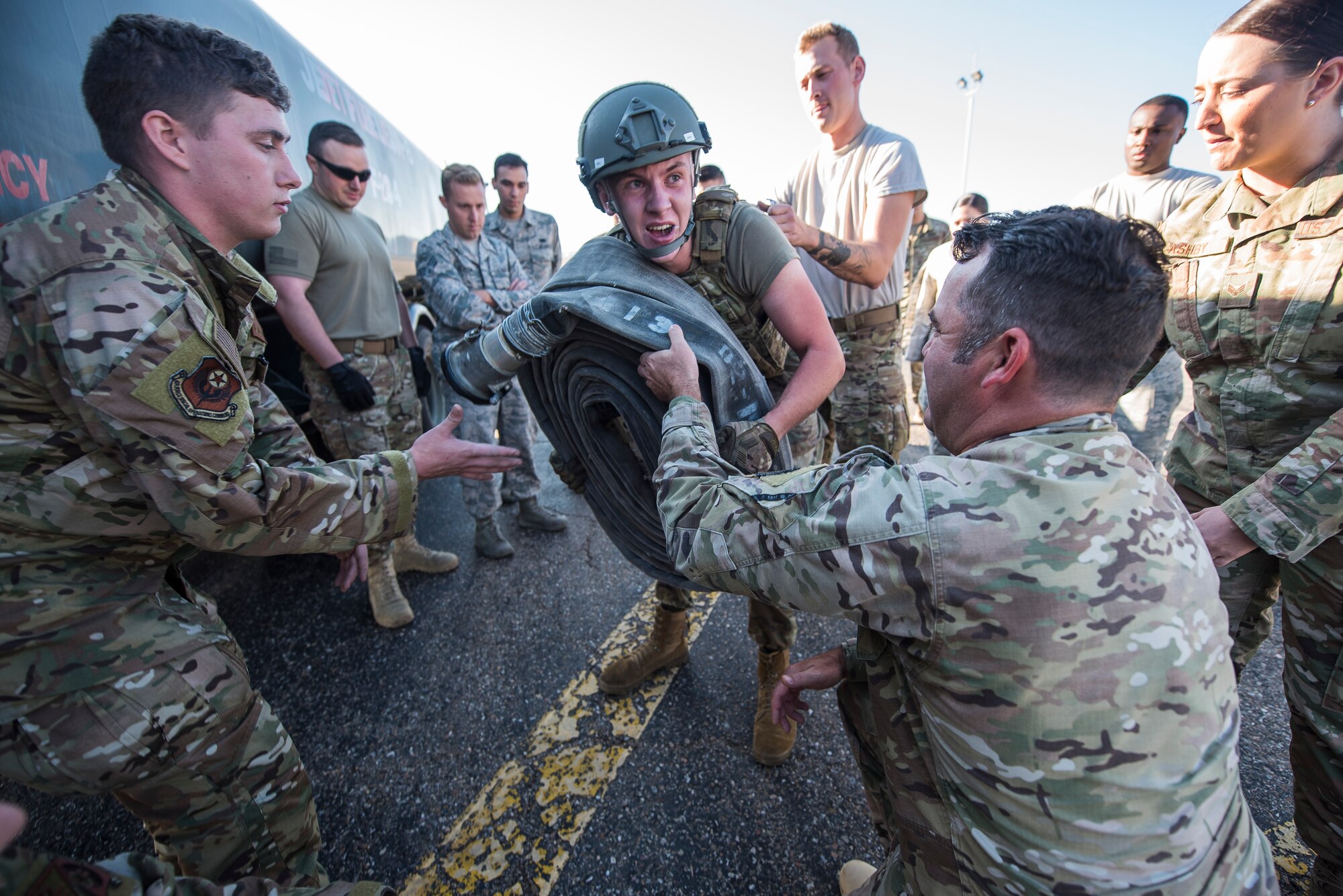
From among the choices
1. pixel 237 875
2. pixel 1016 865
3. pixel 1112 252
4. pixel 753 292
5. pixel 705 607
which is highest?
pixel 1112 252

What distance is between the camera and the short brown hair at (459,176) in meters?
3.74

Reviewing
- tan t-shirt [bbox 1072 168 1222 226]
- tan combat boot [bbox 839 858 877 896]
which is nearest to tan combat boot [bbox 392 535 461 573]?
tan combat boot [bbox 839 858 877 896]

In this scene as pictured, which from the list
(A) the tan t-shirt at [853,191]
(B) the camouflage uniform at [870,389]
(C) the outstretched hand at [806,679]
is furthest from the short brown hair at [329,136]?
(C) the outstretched hand at [806,679]

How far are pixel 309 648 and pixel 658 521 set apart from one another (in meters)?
2.04

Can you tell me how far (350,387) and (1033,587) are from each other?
A: 3.13 metres

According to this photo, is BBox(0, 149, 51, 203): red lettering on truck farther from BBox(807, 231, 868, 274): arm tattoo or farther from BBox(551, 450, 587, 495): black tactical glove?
BBox(807, 231, 868, 274): arm tattoo

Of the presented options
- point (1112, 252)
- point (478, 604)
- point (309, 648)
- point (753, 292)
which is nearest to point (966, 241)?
point (1112, 252)

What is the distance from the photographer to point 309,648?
273cm

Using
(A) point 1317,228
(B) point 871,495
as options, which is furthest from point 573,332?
(A) point 1317,228

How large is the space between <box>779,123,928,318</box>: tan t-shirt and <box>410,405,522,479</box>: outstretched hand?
185cm

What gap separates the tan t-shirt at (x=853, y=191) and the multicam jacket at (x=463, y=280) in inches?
71.2

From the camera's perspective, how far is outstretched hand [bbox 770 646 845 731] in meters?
1.46

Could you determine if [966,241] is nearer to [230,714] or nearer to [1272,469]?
[1272,469]

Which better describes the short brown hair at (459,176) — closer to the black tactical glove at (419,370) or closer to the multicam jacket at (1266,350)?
the black tactical glove at (419,370)
